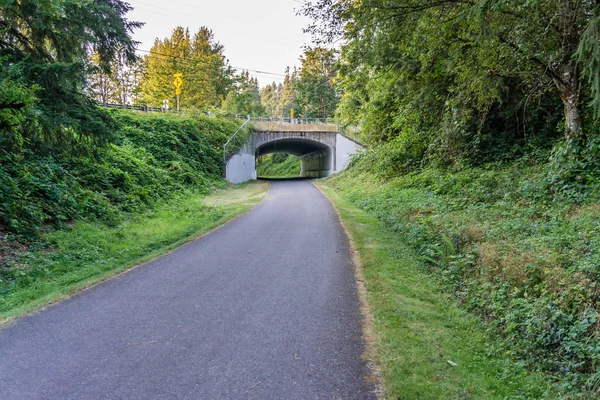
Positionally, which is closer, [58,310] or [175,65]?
[58,310]

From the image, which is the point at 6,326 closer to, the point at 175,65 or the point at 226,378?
the point at 226,378

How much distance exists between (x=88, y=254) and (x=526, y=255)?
818 cm

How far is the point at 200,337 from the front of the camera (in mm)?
4039

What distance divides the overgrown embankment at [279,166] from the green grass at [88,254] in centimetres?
4244

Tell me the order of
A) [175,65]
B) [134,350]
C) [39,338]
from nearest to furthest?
[134,350], [39,338], [175,65]

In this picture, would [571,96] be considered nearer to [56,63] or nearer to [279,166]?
[56,63]

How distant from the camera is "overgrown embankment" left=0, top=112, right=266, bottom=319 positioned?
6273mm

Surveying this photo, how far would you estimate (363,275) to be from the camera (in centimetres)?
625

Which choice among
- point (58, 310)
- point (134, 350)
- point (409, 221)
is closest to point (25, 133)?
point (58, 310)

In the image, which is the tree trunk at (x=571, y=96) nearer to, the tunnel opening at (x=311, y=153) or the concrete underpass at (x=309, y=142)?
the concrete underpass at (x=309, y=142)

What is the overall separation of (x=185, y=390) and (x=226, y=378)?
369 millimetres

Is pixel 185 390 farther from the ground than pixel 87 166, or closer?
closer

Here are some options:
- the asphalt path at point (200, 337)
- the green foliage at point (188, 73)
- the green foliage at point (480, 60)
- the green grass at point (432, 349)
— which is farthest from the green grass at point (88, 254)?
the green foliage at point (188, 73)

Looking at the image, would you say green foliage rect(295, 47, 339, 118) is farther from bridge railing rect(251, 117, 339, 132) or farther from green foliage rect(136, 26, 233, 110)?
bridge railing rect(251, 117, 339, 132)
